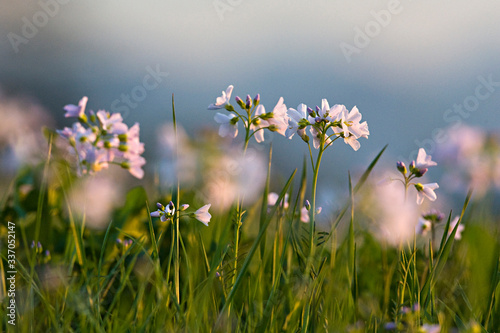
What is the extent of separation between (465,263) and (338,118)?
3.99ft

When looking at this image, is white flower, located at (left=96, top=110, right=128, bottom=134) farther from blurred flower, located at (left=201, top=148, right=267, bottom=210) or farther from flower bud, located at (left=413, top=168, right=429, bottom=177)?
flower bud, located at (left=413, top=168, right=429, bottom=177)

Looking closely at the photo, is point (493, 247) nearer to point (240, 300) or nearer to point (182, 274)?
point (240, 300)

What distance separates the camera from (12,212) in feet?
7.50

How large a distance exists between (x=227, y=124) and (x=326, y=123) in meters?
0.36

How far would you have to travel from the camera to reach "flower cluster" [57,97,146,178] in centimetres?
185

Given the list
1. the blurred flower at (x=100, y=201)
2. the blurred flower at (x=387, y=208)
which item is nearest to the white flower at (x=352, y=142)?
the blurred flower at (x=387, y=208)

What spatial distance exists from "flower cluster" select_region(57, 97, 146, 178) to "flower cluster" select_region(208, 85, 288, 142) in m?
0.42

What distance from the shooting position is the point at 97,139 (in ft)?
6.12

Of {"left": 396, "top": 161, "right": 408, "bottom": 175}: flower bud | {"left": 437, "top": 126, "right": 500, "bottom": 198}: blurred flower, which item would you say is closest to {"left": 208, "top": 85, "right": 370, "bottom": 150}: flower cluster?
{"left": 396, "top": 161, "right": 408, "bottom": 175}: flower bud

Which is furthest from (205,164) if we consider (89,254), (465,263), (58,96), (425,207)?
(58,96)

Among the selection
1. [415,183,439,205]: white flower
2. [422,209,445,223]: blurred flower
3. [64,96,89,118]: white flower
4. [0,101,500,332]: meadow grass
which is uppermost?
[64,96,89,118]: white flower

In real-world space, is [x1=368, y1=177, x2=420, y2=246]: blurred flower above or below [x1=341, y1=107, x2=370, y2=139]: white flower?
below

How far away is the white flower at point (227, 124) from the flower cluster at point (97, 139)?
0.42 meters

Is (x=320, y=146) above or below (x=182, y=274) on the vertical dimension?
above
